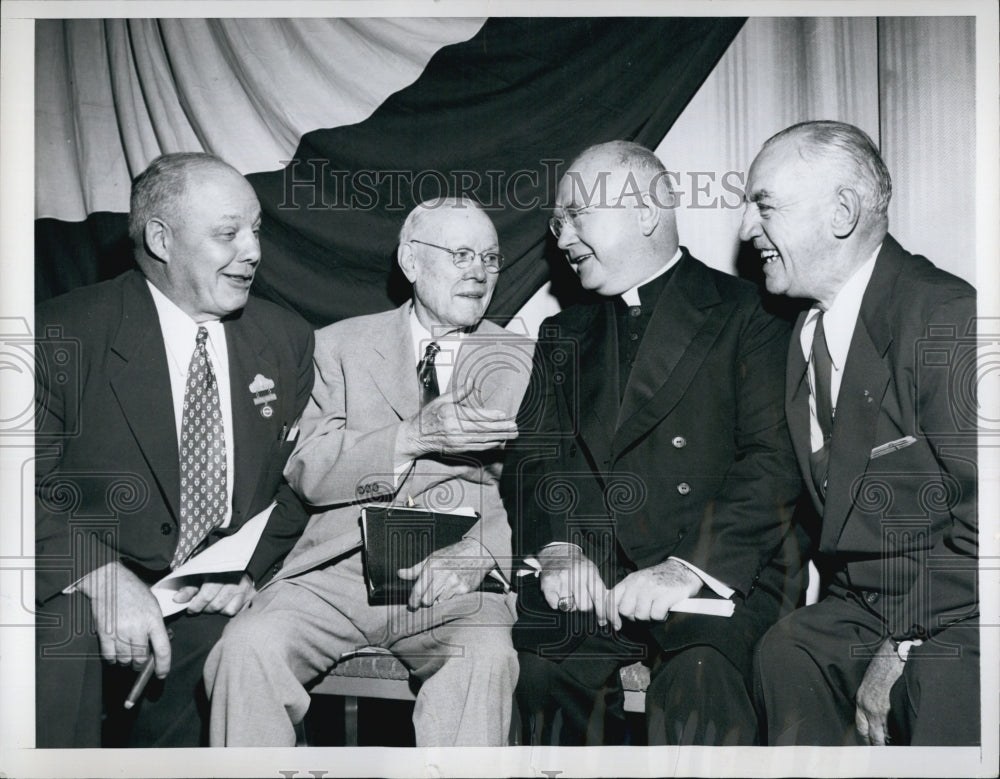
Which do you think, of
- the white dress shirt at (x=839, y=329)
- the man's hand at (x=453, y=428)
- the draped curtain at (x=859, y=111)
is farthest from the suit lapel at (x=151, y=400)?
the white dress shirt at (x=839, y=329)

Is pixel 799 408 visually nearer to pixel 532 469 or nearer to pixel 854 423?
pixel 854 423

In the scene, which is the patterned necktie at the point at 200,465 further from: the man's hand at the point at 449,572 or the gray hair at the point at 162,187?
the man's hand at the point at 449,572

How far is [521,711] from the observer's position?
344 centimetres

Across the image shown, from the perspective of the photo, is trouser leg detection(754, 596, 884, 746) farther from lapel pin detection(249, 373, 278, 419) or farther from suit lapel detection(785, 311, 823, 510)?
lapel pin detection(249, 373, 278, 419)

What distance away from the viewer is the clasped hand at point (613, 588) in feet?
11.1

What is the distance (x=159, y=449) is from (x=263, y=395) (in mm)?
374

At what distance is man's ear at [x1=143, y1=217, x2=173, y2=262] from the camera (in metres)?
3.48

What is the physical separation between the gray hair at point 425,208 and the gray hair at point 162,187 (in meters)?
0.61

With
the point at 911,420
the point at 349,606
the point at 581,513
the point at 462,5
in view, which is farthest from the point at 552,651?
the point at 462,5

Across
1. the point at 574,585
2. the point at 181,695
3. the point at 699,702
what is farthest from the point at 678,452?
the point at 181,695

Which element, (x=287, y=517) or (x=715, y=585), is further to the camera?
(x=287, y=517)

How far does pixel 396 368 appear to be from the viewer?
11.4 feet

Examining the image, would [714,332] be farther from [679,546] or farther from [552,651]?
[552,651]

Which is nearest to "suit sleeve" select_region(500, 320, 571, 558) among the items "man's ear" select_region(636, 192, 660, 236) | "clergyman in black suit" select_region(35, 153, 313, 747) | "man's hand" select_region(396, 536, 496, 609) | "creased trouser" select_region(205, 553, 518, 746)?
"man's hand" select_region(396, 536, 496, 609)
